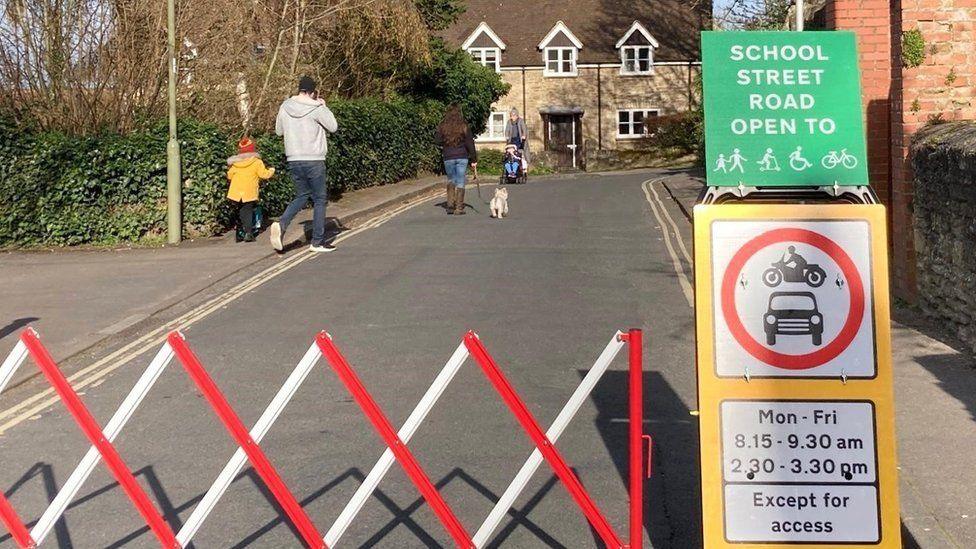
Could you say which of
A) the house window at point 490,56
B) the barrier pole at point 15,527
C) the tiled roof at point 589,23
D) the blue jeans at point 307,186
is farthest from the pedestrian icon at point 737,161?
the tiled roof at point 589,23

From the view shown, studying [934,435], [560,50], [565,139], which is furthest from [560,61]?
[934,435]

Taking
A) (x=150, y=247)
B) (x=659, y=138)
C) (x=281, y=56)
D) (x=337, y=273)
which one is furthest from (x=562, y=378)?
(x=659, y=138)

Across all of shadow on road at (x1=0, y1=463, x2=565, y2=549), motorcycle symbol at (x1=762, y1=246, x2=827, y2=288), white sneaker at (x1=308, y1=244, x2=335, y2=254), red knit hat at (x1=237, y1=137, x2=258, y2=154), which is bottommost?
shadow on road at (x1=0, y1=463, x2=565, y2=549)

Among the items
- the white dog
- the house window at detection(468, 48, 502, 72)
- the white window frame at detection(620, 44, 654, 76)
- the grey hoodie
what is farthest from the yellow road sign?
the white window frame at detection(620, 44, 654, 76)

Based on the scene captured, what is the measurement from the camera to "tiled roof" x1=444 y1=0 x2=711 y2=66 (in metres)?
61.5

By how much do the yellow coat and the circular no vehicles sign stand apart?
43.5 feet

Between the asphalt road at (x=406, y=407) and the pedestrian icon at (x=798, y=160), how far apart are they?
69.0 inches

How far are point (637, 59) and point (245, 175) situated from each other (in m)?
45.8

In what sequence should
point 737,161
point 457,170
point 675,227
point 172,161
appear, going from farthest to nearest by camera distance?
1. point 457,170
2. point 675,227
3. point 172,161
4. point 737,161

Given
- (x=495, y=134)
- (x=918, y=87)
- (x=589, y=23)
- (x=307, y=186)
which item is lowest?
(x=307, y=186)

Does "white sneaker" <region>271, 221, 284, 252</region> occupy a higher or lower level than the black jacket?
lower

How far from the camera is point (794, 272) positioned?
5.09 metres

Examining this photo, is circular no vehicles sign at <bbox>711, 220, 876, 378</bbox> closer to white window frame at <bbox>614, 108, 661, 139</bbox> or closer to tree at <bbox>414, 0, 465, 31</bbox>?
tree at <bbox>414, 0, 465, 31</bbox>

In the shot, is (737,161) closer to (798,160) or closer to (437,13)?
(798,160)
